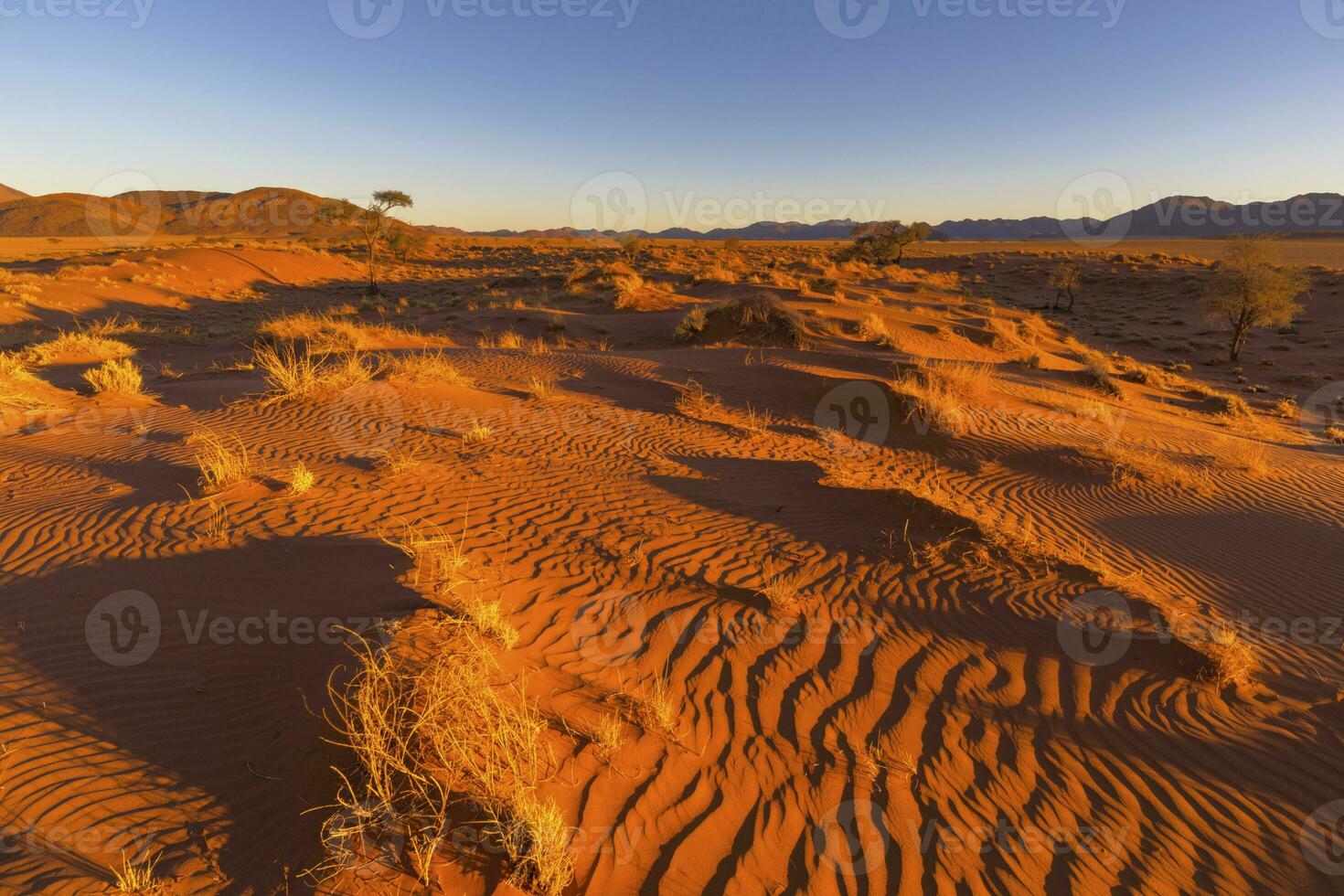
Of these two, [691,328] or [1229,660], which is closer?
[1229,660]

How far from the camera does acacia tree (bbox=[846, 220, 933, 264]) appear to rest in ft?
144

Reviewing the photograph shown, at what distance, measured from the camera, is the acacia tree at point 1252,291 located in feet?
65.6

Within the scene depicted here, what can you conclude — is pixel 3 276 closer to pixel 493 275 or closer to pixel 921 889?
pixel 493 275

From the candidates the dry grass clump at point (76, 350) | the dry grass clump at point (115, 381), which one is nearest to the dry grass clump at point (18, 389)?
the dry grass clump at point (115, 381)

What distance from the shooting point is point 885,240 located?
4444 centimetres

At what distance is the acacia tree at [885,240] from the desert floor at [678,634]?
3710 centimetres

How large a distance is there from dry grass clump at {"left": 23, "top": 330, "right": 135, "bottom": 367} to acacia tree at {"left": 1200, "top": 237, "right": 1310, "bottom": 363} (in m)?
33.3

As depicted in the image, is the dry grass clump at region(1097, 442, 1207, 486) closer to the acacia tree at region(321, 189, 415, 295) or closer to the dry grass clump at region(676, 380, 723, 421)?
the dry grass clump at region(676, 380, 723, 421)

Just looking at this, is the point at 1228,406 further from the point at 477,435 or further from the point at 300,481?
the point at 300,481

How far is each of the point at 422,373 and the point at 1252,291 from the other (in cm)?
2664

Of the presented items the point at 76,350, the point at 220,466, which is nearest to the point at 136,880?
the point at 220,466

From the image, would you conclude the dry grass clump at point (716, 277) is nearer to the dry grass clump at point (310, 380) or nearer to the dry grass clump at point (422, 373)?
the dry grass clump at point (422, 373)

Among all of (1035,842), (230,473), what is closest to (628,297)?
(230,473)

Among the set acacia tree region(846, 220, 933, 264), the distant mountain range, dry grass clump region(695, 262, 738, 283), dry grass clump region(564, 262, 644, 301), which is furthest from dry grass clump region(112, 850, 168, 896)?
the distant mountain range
